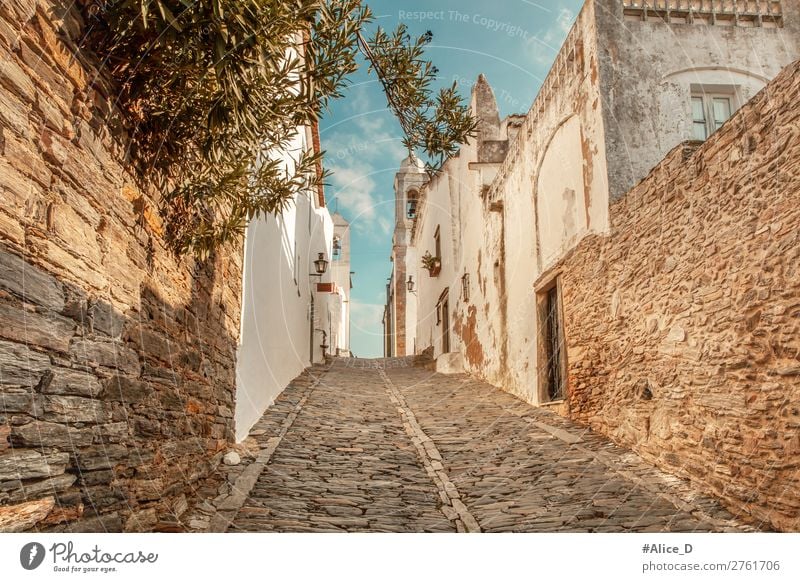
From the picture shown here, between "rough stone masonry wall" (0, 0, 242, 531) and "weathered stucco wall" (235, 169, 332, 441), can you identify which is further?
"weathered stucco wall" (235, 169, 332, 441)

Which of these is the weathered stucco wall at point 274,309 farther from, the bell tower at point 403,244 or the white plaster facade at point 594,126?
the bell tower at point 403,244

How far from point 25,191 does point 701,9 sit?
6.79 metres

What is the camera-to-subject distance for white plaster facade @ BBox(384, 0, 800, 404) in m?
6.02

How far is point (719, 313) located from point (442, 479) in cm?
241

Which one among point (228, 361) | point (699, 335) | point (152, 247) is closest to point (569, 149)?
point (699, 335)

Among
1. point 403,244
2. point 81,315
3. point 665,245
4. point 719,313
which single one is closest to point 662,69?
point 665,245

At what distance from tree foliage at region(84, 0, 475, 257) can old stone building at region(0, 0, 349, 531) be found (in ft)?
0.57

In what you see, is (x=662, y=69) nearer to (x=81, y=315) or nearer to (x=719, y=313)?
(x=719, y=313)

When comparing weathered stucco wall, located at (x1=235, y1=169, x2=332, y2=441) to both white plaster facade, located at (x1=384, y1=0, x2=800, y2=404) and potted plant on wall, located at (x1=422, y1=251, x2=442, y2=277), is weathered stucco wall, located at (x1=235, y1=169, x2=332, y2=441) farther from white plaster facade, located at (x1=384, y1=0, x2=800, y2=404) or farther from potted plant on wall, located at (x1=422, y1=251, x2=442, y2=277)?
potted plant on wall, located at (x1=422, y1=251, x2=442, y2=277)

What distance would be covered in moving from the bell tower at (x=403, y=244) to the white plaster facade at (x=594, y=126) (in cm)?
1507

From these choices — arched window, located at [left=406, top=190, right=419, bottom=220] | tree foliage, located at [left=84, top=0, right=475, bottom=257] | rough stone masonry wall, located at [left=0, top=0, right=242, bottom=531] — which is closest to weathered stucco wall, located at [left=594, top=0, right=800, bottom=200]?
tree foliage, located at [left=84, top=0, right=475, bottom=257]

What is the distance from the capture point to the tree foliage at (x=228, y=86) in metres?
2.55

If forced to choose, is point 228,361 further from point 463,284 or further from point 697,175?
point 463,284

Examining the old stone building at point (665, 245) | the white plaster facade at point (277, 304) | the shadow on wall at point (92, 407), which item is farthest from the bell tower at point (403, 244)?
the shadow on wall at point (92, 407)
